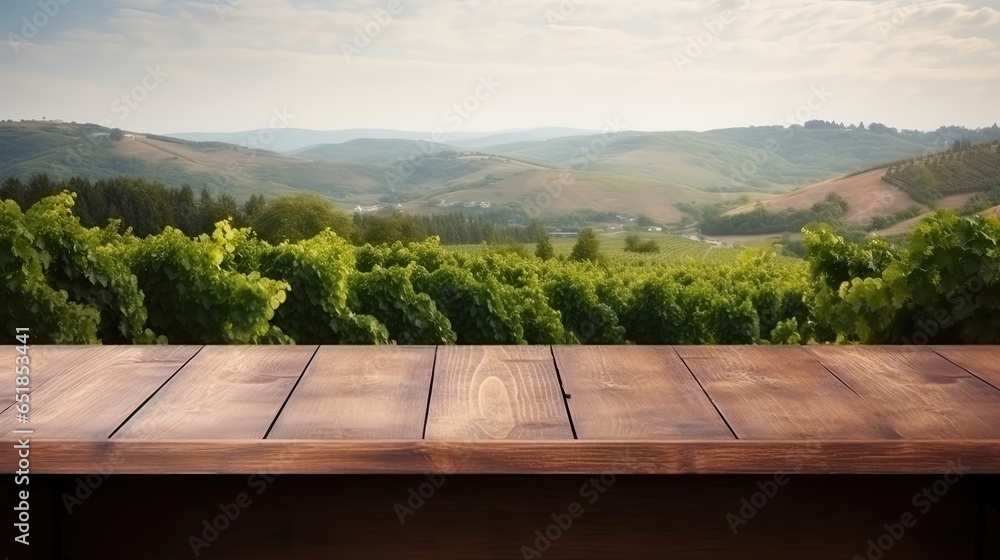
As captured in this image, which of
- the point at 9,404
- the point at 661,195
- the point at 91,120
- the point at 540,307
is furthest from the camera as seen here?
the point at 661,195

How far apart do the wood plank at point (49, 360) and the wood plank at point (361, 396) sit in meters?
0.39

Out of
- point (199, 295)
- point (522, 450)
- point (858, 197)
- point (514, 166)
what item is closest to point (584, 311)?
point (514, 166)

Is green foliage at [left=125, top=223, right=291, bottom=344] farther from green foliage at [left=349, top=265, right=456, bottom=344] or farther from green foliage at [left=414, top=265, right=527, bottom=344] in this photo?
green foliage at [left=414, top=265, right=527, bottom=344]

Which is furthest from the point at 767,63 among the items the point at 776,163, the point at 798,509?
the point at 798,509

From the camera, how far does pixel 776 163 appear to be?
6.12 metres

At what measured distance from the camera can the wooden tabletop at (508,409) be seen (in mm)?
1235

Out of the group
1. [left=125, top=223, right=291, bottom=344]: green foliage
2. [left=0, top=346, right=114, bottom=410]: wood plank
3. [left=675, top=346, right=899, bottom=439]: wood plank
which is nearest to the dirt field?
[left=125, top=223, right=291, bottom=344]: green foliage

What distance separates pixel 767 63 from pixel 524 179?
1567 millimetres

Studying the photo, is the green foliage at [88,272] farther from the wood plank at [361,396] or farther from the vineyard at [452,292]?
the wood plank at [361,396]

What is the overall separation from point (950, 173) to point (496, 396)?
4928 mm

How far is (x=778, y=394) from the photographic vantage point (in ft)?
4.86

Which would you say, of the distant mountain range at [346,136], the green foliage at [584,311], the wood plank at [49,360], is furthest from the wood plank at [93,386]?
the distant mountain range at [346,136]

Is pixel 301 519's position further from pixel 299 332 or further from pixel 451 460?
pixel 299 332

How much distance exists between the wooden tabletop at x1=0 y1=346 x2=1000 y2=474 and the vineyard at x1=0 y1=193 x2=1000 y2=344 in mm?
1266
